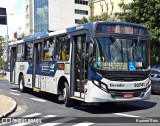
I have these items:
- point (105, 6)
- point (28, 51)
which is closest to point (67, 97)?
point (28, 51)

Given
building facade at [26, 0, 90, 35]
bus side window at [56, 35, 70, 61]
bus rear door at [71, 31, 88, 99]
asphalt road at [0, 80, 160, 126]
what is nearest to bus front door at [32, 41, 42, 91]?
asphalt road at [0, 80, 160, 126]

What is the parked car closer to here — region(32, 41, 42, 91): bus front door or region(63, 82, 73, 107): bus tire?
region(32, 41, 42, 91): bus front door

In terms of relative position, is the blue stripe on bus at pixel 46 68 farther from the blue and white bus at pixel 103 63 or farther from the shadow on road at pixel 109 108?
the shadow on road at pixel 109 108

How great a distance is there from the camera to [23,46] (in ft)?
64.8

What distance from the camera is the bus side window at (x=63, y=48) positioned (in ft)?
45.5

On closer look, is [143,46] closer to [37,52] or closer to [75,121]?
[75,121]

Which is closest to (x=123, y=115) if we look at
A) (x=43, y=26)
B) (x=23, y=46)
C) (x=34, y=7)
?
(x=23, y=46)

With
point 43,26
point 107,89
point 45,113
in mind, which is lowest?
point 45,113

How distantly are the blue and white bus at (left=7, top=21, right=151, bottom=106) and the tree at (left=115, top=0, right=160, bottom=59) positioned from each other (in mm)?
14432

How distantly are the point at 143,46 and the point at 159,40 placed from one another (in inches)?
605

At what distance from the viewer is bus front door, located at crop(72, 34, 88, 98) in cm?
1247

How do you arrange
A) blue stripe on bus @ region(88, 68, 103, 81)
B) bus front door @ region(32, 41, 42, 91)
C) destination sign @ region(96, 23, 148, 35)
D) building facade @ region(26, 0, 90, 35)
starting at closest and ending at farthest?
1. blue stripe on bus @ region(88, 68, 103, 81)
2. destination sign @ region(96, 23, 148, 35)
3. bus front door @ region(32, 41, 42, 91)
4. building facade @ region(26, 0, 90, 35)

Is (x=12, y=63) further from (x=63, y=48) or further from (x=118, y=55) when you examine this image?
(x=118, y=55)

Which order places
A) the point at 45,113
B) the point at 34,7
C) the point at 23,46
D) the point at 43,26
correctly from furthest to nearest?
1. the point at 34,7
2. the point at 43,26
3. the point at 23,46
4. the point at 45,113
